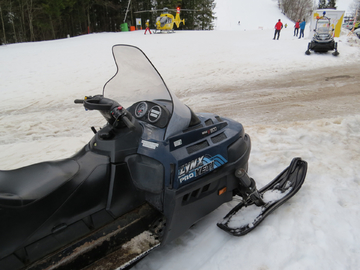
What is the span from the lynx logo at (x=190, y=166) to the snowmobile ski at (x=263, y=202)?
68 centimetres

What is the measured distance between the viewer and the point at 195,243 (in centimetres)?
222

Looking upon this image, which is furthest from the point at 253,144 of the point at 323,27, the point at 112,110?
the point at 323,27

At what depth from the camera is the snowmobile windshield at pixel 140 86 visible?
2.02 metres

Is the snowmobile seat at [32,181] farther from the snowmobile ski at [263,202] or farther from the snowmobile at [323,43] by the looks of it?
the snowmobile at [323,43]

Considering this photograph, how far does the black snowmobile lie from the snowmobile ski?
0.05ft

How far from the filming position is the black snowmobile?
154cm

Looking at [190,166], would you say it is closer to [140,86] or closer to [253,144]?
[140,86]

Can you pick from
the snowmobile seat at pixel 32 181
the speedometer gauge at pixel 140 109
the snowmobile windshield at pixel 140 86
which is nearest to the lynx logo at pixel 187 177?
the snowmobile windshield at pixel 140 86

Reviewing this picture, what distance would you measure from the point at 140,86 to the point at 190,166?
2.72 ft

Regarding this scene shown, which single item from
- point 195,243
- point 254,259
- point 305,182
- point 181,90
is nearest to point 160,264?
point 195,243

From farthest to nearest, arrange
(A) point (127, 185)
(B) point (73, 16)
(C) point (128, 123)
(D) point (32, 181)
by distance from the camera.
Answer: (B) point (73, 16)
(A) point (127, 185)
(C) point (128, 123)
(D) point (32, 181)

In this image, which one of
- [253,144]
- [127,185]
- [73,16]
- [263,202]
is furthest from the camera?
[73,16]

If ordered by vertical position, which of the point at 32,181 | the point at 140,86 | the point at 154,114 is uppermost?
the point at 140,86

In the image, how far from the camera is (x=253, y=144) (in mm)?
3830
